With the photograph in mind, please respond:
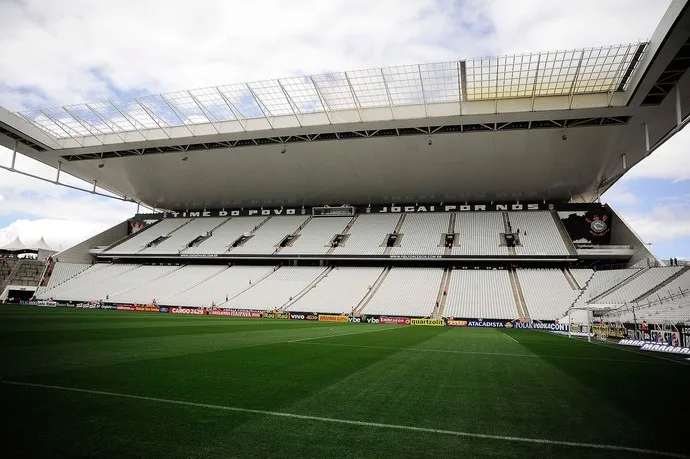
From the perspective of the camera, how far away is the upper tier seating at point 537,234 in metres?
37.7

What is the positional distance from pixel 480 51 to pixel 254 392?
2387 cm

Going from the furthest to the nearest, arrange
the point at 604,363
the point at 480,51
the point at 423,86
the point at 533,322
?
Answer: the point at 533,322, the point at 423,86, the point at 480,51, the point at 604,363

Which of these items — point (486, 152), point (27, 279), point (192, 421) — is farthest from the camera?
point (27, 279)

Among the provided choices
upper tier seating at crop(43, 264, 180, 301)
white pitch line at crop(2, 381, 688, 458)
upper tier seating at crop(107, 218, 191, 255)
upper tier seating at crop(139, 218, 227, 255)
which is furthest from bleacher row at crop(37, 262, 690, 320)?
white pitch line at crop(2, 381, 688, 458)

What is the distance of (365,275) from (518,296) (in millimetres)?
14258

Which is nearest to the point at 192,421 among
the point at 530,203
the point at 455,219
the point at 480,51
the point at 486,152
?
the point at 480,51

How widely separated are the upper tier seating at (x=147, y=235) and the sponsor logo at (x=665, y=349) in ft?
162

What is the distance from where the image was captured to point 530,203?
45000 mm

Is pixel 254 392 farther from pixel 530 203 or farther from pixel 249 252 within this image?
pixel 530 203

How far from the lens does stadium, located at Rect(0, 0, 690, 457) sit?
14.5 ft

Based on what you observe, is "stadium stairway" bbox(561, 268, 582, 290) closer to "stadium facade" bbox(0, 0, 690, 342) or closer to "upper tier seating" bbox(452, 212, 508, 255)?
"stadium facade" bbox(0, 0, 690, 342)

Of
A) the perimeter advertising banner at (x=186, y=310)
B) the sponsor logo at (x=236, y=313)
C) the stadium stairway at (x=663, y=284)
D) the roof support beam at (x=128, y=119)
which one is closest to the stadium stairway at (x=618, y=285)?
the stadium stairway at (x=663, y=284)

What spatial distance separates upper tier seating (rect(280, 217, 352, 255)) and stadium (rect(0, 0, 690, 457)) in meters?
0.43

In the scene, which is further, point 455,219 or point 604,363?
point 455,219
